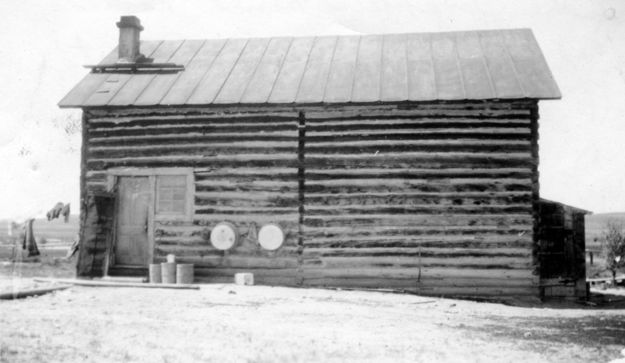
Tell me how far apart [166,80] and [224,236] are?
168 inches

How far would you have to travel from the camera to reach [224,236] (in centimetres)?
1281

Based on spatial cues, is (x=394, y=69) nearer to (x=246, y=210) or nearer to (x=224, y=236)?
(x=246, y=210)

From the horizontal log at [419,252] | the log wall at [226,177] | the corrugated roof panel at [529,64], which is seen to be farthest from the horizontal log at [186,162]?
the corrugated roof panel at [529,64]

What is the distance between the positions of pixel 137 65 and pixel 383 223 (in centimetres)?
738

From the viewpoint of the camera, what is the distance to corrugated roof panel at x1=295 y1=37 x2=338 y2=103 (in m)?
13.1

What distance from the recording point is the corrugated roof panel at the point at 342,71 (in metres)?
13.0

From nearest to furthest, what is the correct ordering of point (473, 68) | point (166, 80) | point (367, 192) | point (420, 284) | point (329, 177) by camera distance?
point (420, 284)
point (367, 192)
point (329, 177)
point (473, 68)
point (166, 80)

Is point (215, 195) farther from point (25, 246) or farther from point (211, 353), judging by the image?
point (25, 246)

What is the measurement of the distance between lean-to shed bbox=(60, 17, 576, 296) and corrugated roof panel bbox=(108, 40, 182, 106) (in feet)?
0.19

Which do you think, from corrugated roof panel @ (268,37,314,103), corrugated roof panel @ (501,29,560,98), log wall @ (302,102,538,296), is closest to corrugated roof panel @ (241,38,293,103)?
corrugated roof panel @ (268,37,314,103)

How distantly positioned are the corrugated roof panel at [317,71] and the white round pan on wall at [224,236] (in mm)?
3030

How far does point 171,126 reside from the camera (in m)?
13.5

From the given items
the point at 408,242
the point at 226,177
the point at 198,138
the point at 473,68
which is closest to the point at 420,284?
the point at 408,242

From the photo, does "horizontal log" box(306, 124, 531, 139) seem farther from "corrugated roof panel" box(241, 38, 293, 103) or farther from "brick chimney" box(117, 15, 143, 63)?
"brick chimney" box(117, 15, 143, 63)
